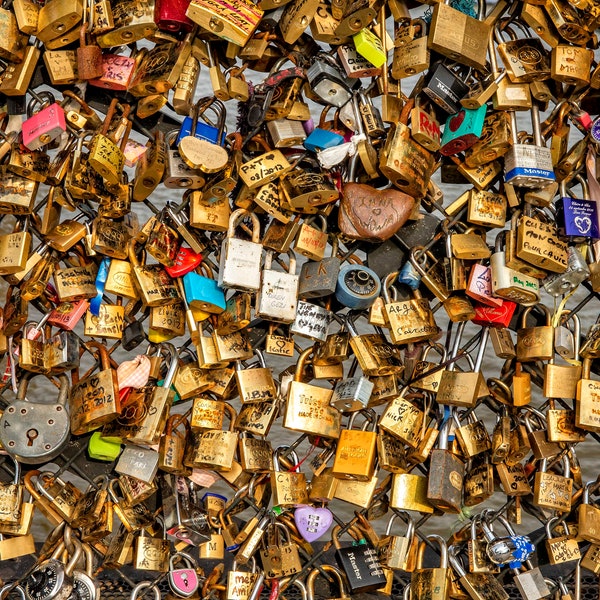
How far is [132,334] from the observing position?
198 centimetres

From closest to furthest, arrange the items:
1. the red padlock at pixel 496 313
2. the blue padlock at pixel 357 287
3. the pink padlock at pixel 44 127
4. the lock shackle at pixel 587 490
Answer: the pink padlock at pixel 44 127 < the blue padlock at pixel 357 287 < the red padlock at pixel 496 313 < the lock shackle at pixel 587 490

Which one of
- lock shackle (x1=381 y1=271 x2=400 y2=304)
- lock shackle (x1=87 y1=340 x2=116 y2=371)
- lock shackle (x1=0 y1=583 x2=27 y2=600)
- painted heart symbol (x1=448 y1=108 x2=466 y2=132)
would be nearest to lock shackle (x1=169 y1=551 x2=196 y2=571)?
lock shackle (x1=0 y1=583 x2=27 y2=600)

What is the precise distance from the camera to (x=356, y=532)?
2.12 meters

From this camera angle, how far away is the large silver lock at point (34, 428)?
1932 millimetres

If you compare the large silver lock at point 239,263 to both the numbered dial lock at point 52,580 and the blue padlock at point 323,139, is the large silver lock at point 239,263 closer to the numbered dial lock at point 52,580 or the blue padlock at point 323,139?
the blue padlock at point 323,139

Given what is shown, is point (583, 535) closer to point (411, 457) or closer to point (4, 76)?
point (411, 457)

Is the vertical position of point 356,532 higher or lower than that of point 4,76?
lower

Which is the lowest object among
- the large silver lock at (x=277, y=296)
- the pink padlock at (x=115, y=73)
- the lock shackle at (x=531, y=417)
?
the lock shackle at (x=531, y=417)

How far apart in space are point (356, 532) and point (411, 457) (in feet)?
0.67

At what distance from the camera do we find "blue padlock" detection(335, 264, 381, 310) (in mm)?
1920

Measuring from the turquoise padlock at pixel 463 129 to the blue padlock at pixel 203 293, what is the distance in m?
0.51

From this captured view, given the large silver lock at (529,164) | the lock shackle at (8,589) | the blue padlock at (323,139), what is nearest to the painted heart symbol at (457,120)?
the large silver lock at (529,164)

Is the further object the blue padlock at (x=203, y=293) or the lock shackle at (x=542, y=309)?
the lock shackle at (x=542, y=309)

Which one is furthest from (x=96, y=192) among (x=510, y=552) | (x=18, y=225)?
(x=510, y=552)
